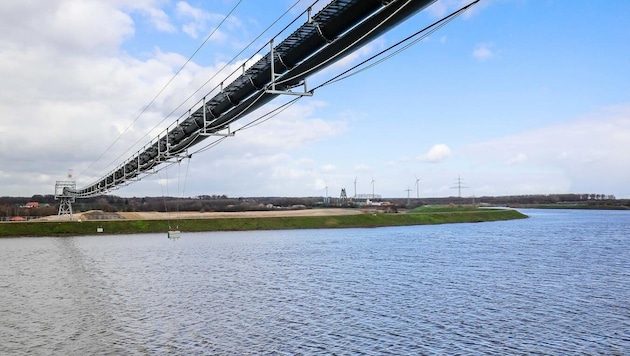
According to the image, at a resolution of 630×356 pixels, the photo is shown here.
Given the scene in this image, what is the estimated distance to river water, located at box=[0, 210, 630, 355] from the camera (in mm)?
23859

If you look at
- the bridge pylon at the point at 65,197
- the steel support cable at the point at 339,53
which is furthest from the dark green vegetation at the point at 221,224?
the steel support cable at the point at 339,53

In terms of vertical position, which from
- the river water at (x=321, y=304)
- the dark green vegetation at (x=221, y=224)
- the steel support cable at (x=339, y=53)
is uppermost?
the steel support cable at (x=339, y=53)

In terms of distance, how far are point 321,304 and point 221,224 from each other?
94324 mm

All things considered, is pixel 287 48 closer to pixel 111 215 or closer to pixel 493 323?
pixel 493 323

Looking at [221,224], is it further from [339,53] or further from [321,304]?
[339,53]

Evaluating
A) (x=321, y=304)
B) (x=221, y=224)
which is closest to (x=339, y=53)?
(x=321, y=304)

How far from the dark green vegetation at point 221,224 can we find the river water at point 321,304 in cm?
5206

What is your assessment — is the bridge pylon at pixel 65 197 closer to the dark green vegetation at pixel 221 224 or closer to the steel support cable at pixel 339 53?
the dark green vegetation at pixel 221 224

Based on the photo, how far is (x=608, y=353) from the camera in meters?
22.0

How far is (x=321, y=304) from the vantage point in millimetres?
33031

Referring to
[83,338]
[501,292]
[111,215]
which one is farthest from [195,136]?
[111,215]

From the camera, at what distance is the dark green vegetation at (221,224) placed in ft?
360

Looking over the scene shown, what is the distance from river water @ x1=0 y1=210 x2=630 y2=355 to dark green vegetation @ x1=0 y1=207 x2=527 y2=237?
5206 centimetres

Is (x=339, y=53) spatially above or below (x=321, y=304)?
above
